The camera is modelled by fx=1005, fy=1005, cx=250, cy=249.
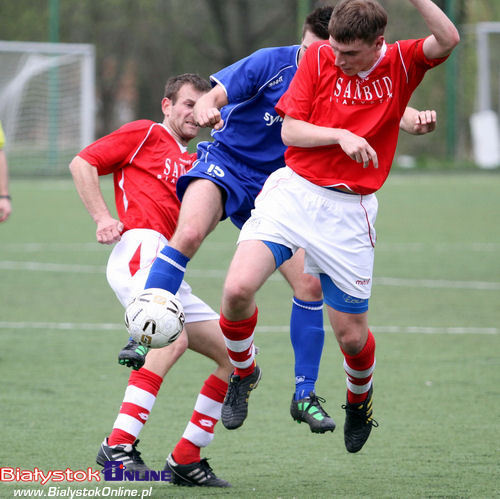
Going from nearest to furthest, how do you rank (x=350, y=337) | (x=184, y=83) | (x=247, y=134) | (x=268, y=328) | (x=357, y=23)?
(x=357, y=23) → (x=350, y=337) → (x=247, y=134) → (x=184, y=83) → (x=268, y=328)

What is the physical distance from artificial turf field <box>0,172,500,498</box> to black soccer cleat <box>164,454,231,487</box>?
92 mm

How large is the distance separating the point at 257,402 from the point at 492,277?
19.5 feet

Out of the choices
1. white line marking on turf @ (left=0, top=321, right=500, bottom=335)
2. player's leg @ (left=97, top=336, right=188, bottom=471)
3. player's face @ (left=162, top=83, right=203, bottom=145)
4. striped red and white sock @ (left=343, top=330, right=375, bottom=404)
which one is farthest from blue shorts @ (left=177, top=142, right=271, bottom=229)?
white line marking on turf @ (left=0, top=321, right=500, bottom=335)

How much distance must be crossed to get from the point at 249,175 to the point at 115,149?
29.3 inches

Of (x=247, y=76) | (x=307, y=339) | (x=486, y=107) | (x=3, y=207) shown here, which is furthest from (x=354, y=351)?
(x=486, y=107)

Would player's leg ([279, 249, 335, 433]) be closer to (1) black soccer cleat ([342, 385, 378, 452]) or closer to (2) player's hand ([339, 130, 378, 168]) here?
(1) black soccer cleat ([342, 385, 378, 452])

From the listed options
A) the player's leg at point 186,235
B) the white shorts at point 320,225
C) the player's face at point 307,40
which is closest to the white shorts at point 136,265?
the player's leg at point 186,235

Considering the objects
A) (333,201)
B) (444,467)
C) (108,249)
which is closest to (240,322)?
(333,201)

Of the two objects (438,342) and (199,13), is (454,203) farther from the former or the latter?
(199,13)

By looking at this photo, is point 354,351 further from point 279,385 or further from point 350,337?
point 279,385

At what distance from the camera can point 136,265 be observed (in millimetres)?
5355

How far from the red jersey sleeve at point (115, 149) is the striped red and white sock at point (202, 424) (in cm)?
130

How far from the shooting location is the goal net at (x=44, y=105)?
83.8ft

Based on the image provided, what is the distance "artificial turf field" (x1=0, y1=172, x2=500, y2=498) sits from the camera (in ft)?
17.4
